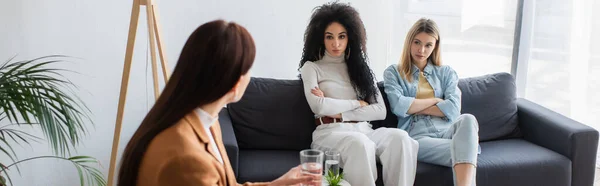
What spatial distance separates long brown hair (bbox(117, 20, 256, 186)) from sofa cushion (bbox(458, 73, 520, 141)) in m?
2.26

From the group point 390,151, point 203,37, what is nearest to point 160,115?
point 203,37

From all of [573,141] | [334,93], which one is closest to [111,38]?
[334,93]

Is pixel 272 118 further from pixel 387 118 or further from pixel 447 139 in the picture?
pixel 447 139

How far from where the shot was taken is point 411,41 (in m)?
3.42

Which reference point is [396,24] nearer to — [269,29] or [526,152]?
[269,29]

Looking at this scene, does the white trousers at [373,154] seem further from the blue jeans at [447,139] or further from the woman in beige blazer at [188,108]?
the woman in beige blazer at [188,108]

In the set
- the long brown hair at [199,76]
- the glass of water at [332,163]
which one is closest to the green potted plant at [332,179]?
the glass of water at [332,163]

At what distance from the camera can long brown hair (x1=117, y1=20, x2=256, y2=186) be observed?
5.02 feet

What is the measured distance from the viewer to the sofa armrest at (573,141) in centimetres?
328

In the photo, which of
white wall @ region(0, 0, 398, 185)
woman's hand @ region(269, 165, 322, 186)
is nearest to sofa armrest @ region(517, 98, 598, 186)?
white wall @ region(0, 0, 398, 185)

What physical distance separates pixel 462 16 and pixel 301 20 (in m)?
0.99

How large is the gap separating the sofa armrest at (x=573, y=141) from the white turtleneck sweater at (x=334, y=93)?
847 mm

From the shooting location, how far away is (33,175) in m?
3.35

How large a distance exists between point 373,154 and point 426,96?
1.83 ft
